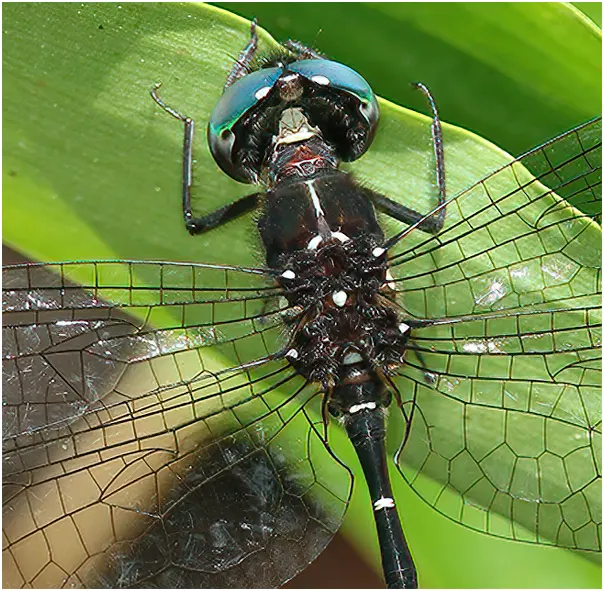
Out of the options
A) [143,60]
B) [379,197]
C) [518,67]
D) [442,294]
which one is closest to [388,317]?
[442,294]

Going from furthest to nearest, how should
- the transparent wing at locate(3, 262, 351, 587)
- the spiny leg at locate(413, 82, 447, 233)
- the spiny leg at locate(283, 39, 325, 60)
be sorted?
the spiny leg at locate(283, 39, 325, 60)
the spiny leg at locate(413, 82, 447, 233)
the transparent wing at locate(3, 262, 351, 587)

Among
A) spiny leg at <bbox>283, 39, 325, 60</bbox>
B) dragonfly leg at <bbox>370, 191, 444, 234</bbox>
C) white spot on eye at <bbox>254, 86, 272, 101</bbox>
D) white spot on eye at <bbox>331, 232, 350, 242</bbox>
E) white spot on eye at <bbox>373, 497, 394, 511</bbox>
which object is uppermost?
spiny leg at <bbox>283, 39, 325, 60</bbox>

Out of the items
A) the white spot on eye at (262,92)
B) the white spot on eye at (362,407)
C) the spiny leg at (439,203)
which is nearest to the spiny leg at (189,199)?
the white spot on eye at (262,92)

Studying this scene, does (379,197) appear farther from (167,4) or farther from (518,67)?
(167,4)

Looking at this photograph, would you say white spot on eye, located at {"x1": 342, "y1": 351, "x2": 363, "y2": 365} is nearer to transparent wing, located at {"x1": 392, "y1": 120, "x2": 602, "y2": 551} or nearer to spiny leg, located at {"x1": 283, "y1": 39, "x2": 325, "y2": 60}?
transparent wing, located at {"x1": 392, "y1": 120, "x2": 602, "y2": 551}

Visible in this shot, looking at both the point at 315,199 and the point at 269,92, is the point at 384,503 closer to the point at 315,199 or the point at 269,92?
the point at 315,199

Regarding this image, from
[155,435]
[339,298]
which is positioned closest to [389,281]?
[339,298]

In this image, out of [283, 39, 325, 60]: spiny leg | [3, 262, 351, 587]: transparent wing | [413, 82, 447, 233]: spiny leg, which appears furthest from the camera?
[283, 39, 325, 60]: spiny leg

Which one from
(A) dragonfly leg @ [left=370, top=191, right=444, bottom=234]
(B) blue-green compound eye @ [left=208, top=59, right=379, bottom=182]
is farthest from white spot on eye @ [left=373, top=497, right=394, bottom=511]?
(B) blue-green compound eye @ [left=208, top=59, right=379, bottom=182]
